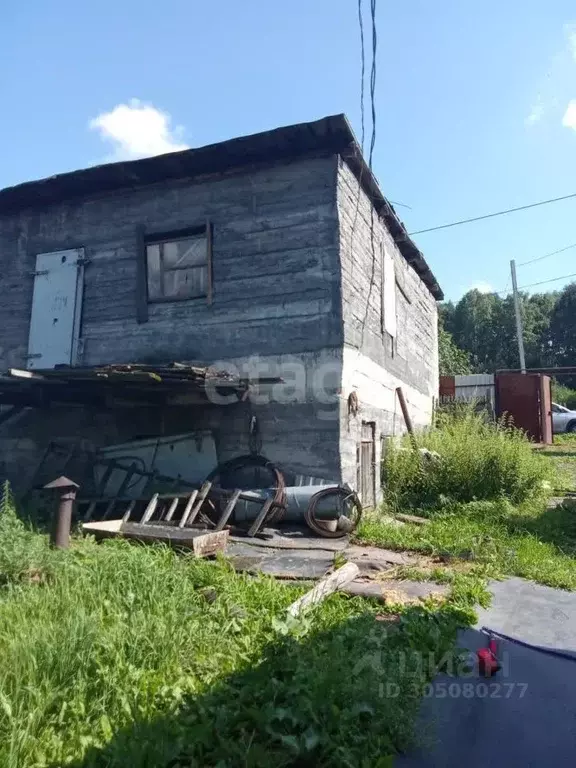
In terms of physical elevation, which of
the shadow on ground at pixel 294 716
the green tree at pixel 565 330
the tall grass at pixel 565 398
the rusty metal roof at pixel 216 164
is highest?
the green tree at pixel 565 330

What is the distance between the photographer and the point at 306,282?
767 centimetres

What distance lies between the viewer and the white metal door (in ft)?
29.7

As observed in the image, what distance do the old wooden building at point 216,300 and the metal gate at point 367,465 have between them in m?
0.04

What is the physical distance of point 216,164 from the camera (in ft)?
27.0

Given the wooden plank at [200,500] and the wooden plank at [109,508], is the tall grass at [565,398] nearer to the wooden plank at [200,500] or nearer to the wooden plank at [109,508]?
the wooden plank at [200,500]

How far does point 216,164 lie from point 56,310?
351 cm

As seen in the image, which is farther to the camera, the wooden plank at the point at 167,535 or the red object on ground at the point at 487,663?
the wooden plank at the point at 167,535

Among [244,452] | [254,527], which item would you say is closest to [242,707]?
[254,527]

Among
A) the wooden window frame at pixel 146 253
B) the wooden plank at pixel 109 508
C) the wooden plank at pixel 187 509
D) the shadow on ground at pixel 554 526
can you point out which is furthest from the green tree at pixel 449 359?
the wooden plank at pixel 109 508

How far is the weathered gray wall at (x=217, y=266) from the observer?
25.1 feet

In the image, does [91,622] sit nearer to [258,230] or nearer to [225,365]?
[225,365]

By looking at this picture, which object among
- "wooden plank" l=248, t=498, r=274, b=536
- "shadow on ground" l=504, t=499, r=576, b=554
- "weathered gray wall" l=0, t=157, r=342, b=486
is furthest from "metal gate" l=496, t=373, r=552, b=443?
"wooden plank" l=248, t=498, r=274, b=536

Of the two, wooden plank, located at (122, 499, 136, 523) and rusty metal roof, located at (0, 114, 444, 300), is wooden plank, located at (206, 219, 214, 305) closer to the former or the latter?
rusty metal roof, located at (0, 114, 444, 300)

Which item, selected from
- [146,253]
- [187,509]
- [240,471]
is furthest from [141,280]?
[187,509]
